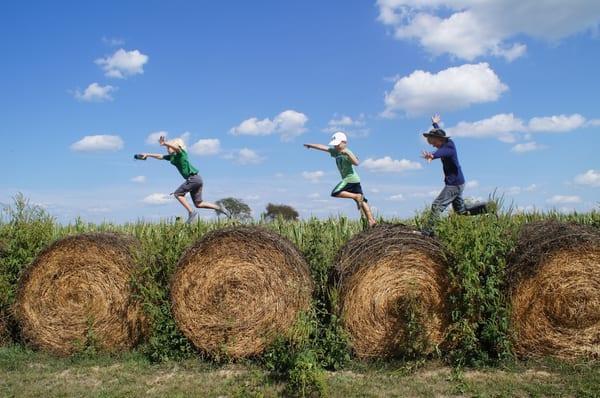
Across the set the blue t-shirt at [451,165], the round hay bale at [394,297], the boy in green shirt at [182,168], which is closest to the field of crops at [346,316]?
the round hay bale at [394,297]

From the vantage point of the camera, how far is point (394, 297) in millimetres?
7855

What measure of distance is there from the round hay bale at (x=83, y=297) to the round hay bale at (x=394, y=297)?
10.9 ft

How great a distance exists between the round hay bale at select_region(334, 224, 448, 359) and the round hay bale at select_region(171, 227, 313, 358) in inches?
27.7

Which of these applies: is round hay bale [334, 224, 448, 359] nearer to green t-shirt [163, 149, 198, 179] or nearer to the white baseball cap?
the white baseball cap

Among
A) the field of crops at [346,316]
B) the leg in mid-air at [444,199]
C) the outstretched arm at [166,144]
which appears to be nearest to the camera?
the field of crops at [346,316]

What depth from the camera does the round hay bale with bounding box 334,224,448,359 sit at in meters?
7.84

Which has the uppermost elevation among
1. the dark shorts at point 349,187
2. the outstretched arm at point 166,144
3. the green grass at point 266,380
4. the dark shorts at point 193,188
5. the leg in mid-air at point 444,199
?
the outstretched arm at point 166,144

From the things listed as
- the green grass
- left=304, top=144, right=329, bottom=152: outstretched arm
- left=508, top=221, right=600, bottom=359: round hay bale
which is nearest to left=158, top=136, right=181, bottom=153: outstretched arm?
left=304, top=144, right=329, bottom=152: outstretched arm

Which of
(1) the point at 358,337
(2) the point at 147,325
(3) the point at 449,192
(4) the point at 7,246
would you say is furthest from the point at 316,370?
(4) the point at 7,246

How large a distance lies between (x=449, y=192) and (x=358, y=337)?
10.4 ft

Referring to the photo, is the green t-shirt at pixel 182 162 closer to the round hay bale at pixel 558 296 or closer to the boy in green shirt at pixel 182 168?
the boy in green shirt at pixel 182 168

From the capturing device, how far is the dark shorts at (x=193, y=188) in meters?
12.8

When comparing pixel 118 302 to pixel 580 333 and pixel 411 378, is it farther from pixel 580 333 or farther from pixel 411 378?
pixel 580 333

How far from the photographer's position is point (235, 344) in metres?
8.05
